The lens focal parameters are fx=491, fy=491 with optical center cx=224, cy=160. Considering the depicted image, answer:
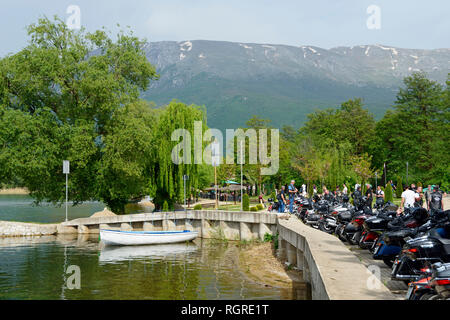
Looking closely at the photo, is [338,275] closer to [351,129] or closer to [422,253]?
[422,253]

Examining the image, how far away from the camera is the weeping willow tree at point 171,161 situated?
124 ft

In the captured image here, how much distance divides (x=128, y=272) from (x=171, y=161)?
61.3 ft

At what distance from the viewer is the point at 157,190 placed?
127 ft

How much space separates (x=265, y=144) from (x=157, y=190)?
29.2 metres

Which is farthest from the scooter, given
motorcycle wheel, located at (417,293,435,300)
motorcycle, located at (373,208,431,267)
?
motorcycle, located at (373,208,431,267)

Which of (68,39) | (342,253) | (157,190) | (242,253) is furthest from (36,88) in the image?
(342,253)

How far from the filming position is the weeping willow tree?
3794cm

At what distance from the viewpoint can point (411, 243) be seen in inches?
332

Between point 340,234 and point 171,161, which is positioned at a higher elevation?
point 171,161

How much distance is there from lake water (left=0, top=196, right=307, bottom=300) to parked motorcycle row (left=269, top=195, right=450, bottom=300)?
2727 mm

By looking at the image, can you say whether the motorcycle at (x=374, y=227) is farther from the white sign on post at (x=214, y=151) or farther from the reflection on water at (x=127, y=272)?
the white sign on post at (x=214, y=151)

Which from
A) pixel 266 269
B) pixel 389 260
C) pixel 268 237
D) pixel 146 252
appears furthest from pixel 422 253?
pixel 146 252

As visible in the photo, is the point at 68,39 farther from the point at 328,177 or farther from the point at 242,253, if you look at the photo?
the point at 328,177

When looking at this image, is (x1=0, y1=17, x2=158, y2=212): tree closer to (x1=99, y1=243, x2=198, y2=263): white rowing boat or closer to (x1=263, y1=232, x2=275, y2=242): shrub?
(x1=99, y1=243, x2=198, y2=263): white rowing boat
